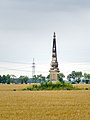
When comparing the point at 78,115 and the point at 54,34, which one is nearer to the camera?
the point at 78,115

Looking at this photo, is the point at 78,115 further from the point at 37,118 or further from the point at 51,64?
the point at 51,64

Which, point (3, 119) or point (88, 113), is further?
point (88, 113)

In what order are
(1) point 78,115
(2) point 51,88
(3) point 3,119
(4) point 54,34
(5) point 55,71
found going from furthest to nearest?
(4) point 54,34
(5) point 55,71
(2) point 51,88
(1) point 78,115
(3) point 3,119

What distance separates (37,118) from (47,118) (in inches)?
27.2

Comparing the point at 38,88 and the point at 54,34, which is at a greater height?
the point at 54,34

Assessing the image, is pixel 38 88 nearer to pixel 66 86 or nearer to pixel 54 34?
pixel 66 86

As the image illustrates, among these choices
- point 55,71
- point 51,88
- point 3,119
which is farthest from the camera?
point 55,71

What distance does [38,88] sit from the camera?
109 meters

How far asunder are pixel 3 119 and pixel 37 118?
95.8 inches

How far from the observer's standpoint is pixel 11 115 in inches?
1416

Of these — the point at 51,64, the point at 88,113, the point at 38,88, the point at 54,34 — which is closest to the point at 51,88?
the point at 38,88

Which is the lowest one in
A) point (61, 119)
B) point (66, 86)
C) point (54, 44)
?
point (61, 119)

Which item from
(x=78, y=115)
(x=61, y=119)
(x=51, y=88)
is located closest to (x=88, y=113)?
(x=78, y=115)

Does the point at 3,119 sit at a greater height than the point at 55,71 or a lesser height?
lesser
